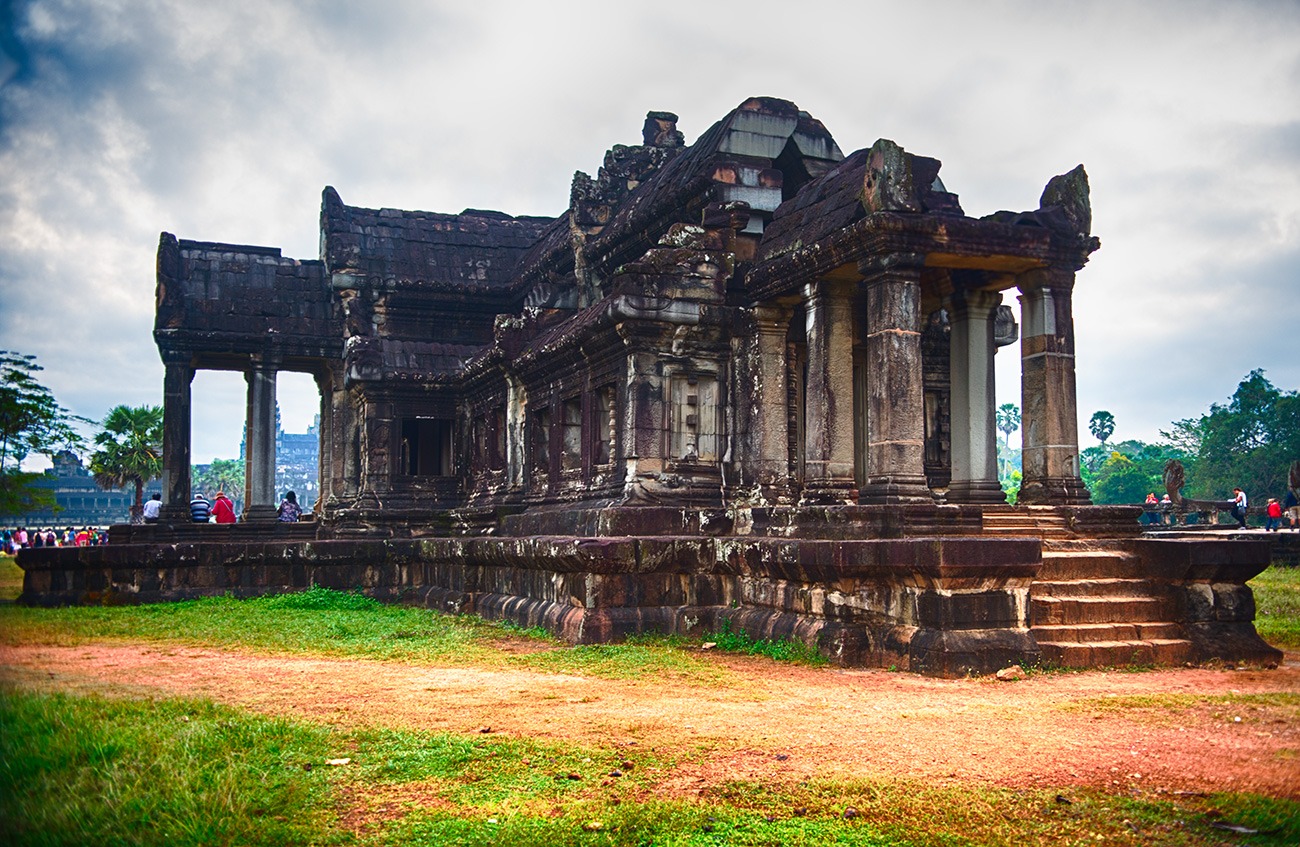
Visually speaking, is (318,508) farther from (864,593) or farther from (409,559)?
(864,593)

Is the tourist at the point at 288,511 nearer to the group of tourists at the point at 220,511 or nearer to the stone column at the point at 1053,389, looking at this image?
the group of tourists at the point at 220,511

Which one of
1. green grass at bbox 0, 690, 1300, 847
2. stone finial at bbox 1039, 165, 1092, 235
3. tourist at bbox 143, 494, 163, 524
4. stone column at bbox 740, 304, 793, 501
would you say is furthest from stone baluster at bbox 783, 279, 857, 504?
tourist at bbox 143, 494, 163, 524

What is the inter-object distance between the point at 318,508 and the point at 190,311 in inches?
203

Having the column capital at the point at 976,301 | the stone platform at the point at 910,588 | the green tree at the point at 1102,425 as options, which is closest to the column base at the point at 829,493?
the stone platform at the point at 910,588

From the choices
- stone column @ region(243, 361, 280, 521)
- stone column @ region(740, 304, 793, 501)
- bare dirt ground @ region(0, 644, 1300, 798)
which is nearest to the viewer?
bare dirt ground @ region(0, 644, 1300, 798)

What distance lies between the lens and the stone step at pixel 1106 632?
988 centimetres

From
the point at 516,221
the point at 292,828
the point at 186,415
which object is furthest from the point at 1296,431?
the point at 292,828

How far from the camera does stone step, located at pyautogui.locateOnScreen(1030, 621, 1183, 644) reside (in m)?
9.88

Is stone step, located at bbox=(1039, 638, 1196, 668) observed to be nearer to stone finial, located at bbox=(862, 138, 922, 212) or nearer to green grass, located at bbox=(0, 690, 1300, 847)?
stone finial, located at bbox=(862, 138, 922, 212)

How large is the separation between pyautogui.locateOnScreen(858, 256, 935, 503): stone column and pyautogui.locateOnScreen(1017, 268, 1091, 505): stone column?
1688 mm

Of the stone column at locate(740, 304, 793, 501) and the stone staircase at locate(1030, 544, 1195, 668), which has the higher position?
the stone column at locate(740, 304, 793, 501)

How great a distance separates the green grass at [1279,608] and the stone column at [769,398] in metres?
5.43

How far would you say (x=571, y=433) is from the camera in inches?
652

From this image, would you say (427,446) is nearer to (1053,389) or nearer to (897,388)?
(897,388)
